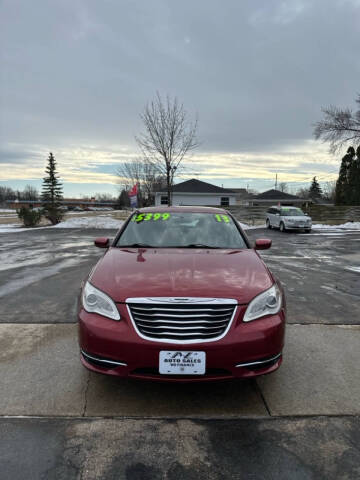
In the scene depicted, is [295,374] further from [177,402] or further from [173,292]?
[173,292]

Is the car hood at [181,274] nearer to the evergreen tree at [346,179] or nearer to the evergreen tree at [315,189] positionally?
the evergreen tree at [346,179]

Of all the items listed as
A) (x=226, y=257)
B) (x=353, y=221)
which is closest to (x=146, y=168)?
(x=353, y=221)

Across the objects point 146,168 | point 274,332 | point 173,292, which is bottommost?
point 274,332

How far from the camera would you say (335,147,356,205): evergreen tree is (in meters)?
40.1

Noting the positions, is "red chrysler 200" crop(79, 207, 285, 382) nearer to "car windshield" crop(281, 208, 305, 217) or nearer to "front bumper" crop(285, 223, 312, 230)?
"front bumper" crop(285, 223, 312, 230)

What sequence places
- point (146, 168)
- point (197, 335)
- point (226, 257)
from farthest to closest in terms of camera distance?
point (146, 168) → point (226, 257) → point (197, 335)

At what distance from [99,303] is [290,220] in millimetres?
19815

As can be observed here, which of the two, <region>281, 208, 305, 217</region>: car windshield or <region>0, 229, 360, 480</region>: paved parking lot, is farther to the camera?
<region>281, 208, 305, 217</region>: car windshield

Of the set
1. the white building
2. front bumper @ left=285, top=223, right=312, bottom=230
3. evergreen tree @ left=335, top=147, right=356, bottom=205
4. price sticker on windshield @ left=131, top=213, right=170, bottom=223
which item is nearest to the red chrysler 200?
price sticker on windshield @ left=131, top=213, right=170, bottom=223

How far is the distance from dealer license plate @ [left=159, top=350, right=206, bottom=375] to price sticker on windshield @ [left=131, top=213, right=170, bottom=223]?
87.3 inches

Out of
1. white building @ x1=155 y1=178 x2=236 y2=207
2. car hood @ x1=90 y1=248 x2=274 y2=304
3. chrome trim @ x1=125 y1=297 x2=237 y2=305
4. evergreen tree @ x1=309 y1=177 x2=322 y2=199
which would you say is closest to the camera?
chrome trim @ x1=125 y1=297 x2=237 y2=305

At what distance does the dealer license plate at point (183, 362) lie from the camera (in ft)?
7.72

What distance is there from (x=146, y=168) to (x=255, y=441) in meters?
35.3

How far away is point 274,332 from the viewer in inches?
100
